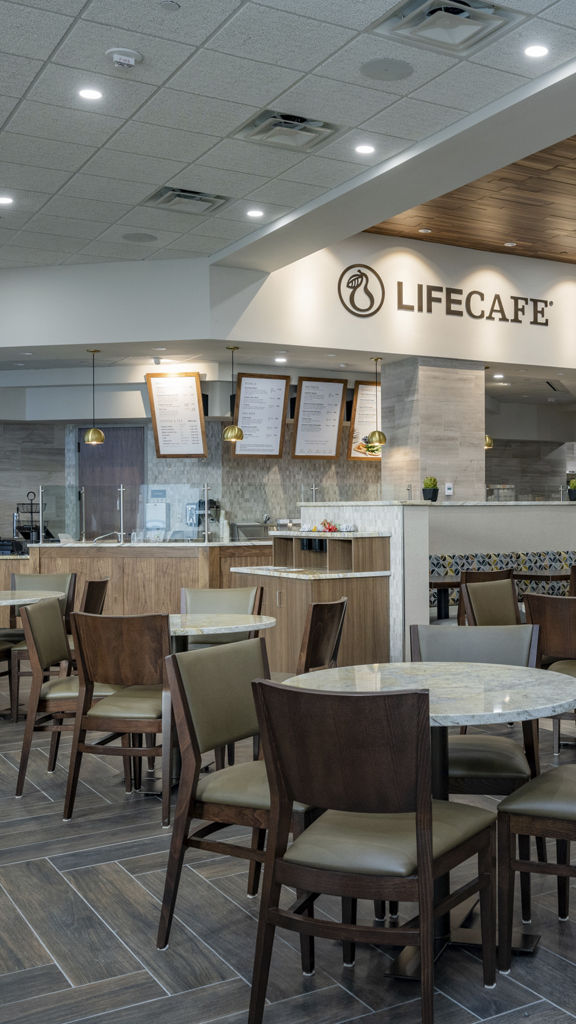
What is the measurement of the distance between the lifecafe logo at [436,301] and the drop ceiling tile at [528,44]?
424 centimetres

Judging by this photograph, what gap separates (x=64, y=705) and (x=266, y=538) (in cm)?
556

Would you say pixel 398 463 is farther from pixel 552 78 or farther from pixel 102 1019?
pixel 102 1019

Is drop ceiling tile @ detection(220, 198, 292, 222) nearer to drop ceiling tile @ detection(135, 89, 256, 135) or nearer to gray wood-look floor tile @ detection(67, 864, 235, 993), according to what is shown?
drop ceiling tile @ detection(135, 89, 256, 135)

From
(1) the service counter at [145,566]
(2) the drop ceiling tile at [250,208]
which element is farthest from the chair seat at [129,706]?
(1) the service counter at [145,566]

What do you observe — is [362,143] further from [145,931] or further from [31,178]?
[145,931]

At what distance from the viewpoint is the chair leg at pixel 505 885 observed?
2367 millimetres

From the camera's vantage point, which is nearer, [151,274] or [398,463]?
[151,274]

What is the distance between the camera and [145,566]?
28.5 feet

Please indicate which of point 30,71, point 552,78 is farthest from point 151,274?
point 552,78

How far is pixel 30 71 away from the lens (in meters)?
4.93

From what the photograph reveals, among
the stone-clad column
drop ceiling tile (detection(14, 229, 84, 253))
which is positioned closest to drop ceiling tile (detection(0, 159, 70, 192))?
drop ceiling tile (detection(14, 229, 84, 253))

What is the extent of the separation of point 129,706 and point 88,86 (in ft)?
11.4

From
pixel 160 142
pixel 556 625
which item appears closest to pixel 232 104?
pixel 160 142

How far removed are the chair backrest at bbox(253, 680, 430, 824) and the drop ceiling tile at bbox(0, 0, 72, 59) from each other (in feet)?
12.3
